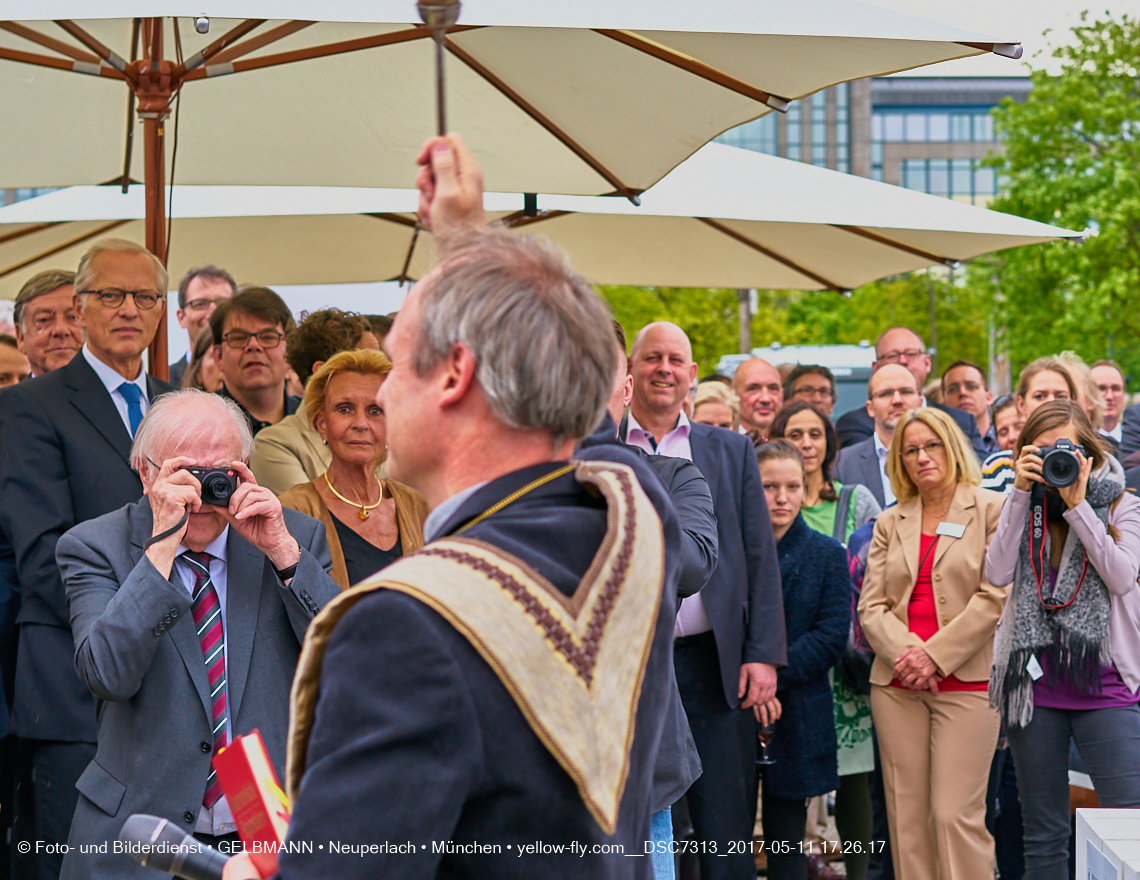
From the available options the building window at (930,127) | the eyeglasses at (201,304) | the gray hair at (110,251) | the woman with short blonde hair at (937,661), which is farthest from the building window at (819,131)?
the gray hair at (110,251)

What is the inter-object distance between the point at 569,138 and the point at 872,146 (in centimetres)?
8858

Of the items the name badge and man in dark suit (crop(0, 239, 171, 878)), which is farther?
the name badge

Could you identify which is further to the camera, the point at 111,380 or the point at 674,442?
the point at 674,442

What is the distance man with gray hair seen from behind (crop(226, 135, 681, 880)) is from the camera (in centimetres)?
144

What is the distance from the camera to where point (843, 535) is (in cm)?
635

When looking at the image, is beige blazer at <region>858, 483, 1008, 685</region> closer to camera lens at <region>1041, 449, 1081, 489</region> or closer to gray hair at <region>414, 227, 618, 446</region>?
camera lens at <region>1041, 449, 1081, 489</region>

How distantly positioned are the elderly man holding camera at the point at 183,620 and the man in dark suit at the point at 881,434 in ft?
14.1

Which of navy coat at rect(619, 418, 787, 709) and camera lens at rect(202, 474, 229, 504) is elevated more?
camera lens at rect(202, 474, 229, 504)

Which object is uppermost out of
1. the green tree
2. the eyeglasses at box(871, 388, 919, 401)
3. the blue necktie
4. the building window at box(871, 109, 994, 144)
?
the building window at box(871, 109, 994, 144)

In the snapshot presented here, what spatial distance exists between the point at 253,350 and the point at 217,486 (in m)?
2.15

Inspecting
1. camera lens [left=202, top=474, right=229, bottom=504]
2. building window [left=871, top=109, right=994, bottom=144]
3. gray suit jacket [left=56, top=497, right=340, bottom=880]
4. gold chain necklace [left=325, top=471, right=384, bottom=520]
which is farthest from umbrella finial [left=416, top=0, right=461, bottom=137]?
building window [left=871, top=109, right=994, bottom=144]

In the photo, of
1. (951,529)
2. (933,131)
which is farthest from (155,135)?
(933,131)

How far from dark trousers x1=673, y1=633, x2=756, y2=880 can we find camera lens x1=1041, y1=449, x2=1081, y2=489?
1.49 m

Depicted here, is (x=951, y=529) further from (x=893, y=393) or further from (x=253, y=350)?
(x=253, y=350)
